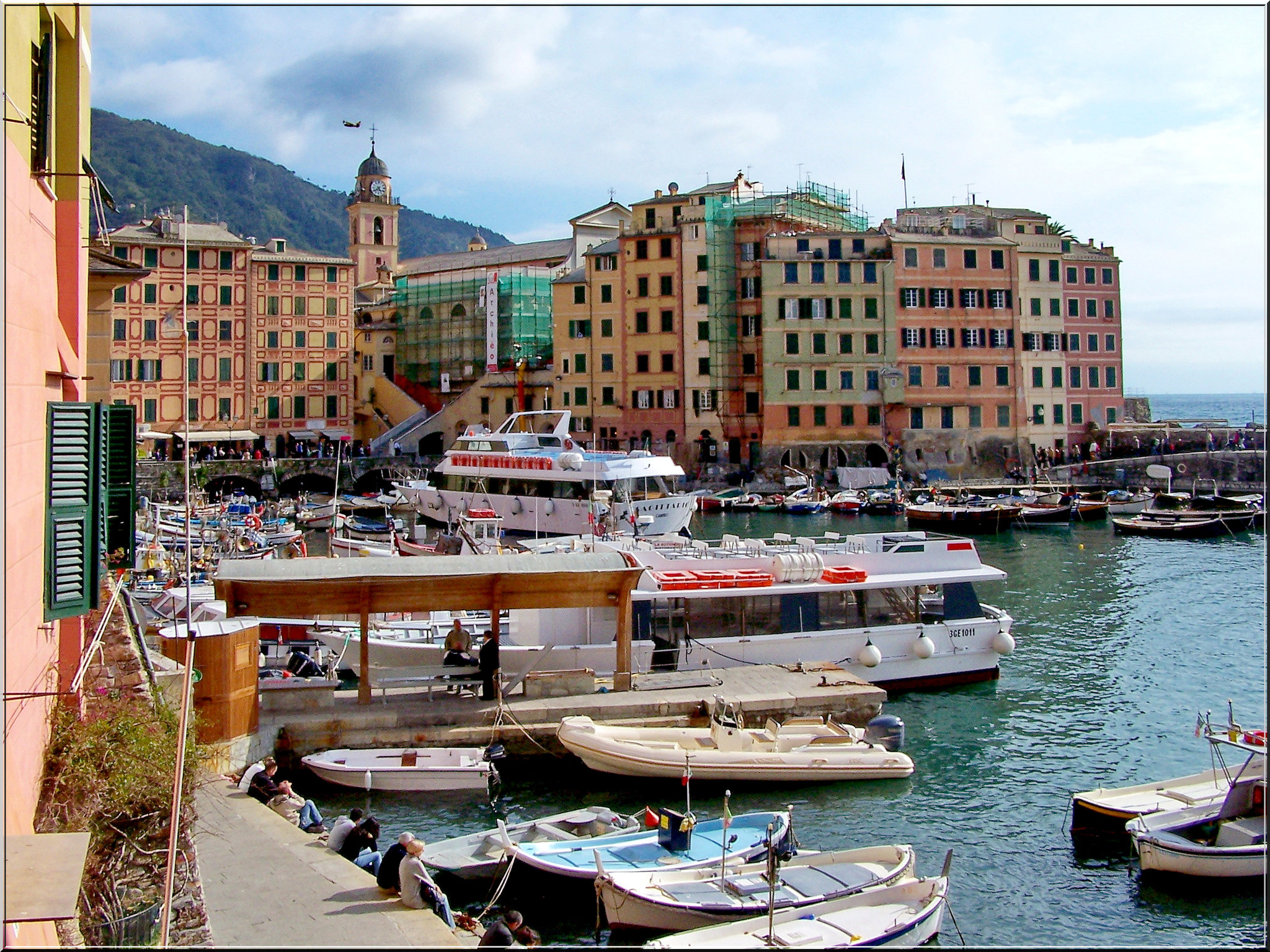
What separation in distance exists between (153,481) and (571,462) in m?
26.6

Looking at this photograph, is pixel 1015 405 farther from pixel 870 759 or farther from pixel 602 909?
pixel 602 909

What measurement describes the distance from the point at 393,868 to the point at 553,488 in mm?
33738

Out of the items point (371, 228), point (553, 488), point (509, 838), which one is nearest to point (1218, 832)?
point (509, 838)

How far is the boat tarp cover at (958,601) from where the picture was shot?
24016mm

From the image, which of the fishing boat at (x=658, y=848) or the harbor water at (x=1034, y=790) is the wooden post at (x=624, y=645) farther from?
the fishing boat at (x=658, y=848)

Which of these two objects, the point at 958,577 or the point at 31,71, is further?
the point at 958,577

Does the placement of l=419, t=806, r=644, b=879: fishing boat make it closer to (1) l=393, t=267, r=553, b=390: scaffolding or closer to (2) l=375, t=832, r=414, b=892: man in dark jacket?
(2) l=375, t=832, r=414, b=892: man in dark jacket

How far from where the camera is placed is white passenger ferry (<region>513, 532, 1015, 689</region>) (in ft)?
73.3

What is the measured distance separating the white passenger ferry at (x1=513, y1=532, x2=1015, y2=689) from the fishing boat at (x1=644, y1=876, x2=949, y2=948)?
378 inches

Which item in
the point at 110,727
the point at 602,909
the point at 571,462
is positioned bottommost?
the point at 602,909

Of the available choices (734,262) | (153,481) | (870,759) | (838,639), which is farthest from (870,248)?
(870,759)

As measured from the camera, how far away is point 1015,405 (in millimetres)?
65500

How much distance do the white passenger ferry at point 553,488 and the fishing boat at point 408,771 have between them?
21.5 metres

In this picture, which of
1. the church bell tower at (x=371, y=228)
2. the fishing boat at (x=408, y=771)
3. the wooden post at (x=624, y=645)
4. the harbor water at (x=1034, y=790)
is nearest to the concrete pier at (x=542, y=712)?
the wooden post at (x=624, y=645)
